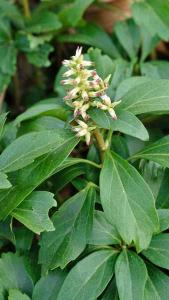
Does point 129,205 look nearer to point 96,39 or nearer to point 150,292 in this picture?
point 150,292

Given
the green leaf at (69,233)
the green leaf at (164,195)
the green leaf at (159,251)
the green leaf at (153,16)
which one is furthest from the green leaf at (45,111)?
the green leaf at (153,16)

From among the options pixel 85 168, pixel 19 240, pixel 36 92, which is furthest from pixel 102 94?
pixel 36 92

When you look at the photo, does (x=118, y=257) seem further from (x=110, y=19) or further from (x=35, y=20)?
(x=110, y=19)

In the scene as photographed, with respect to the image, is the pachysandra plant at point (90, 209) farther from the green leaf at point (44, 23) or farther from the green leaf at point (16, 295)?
the green leaf at point (44, 23)

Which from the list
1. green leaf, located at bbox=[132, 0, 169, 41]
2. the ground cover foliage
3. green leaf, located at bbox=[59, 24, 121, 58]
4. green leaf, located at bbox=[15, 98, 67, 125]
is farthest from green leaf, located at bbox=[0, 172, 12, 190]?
green leaf, located at bbox=[59, 24, 121, 58]

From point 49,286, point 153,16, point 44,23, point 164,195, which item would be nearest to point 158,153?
point 164,195

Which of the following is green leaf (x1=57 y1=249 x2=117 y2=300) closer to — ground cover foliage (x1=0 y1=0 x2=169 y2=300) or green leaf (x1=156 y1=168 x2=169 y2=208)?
ground cover foliage (x1=0 y1=0 x2=169 y2=300)

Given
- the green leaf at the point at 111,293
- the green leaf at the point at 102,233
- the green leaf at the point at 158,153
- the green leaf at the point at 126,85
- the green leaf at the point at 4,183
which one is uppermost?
the green leaf at the point at 126,85
